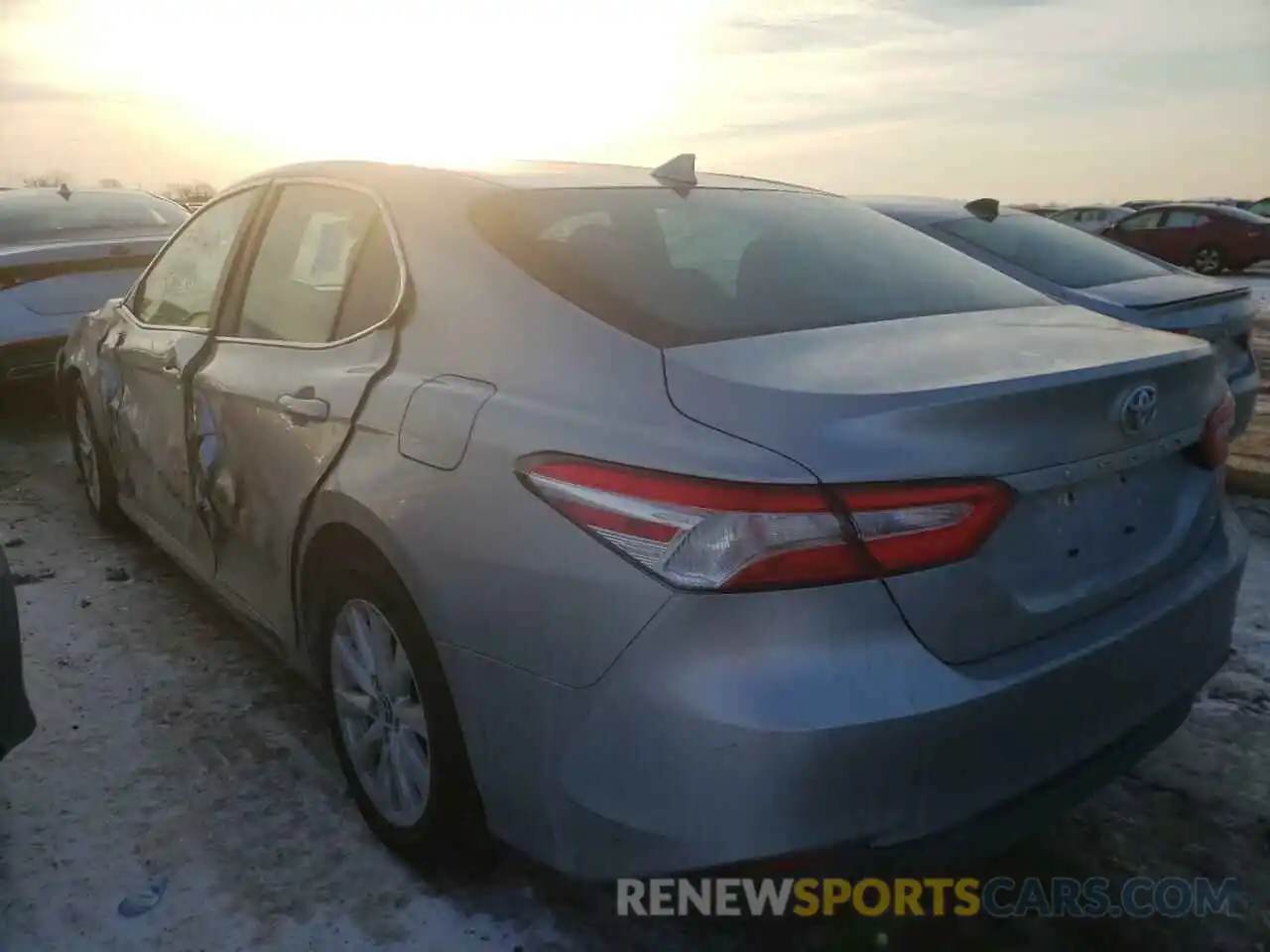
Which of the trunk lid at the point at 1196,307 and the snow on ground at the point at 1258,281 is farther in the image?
the snow on ground at the point at 1258,281

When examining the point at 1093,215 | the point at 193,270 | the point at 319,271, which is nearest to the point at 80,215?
the point at 193,270

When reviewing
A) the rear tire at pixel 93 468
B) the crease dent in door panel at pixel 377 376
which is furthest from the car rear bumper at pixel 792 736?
the rear tire at pixel 93 468

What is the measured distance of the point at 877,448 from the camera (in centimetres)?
169

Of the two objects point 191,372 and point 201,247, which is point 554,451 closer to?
point 191,372

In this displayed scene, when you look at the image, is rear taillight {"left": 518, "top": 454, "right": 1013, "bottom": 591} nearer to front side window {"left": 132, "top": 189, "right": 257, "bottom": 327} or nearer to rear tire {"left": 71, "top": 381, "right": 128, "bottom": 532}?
front side window {"left": 132, "top": 189, "right": 257, "bottom": 327}

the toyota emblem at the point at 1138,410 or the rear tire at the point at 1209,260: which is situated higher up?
the toyota emblem at the point at 1138,410

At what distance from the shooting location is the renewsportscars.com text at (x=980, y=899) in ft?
7.24

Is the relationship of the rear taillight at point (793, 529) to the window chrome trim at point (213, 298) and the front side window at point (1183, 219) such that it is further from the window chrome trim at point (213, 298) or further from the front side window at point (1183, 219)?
the front side window at point (1183, 219)

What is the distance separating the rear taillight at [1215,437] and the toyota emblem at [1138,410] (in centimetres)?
29

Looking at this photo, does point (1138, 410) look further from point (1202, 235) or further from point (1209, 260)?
point (1209, 260)

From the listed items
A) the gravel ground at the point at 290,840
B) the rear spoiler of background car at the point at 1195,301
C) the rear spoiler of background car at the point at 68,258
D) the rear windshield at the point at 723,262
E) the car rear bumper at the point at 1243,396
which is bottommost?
the gravel ground at the point at 290,840

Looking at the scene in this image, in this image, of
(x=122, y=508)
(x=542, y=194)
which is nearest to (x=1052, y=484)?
(x=542, y=194)

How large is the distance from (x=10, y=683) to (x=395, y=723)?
2.93 ft

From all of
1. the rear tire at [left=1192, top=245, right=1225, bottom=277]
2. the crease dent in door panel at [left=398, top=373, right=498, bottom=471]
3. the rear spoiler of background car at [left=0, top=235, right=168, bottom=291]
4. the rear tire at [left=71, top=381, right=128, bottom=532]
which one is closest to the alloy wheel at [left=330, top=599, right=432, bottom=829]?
the crease dent in door panel at [left=398, top=373, right=498, bottom=471]
